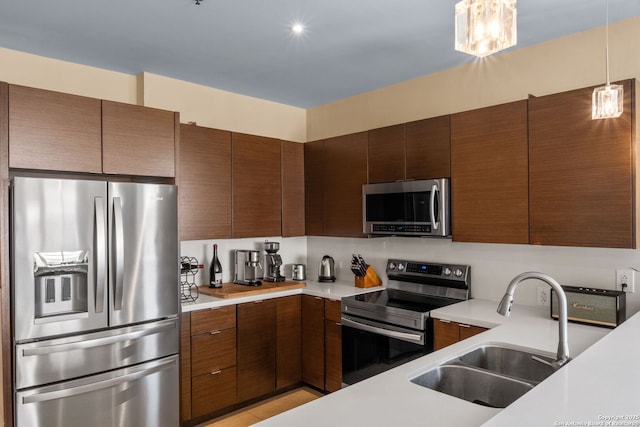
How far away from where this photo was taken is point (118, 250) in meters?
2.47

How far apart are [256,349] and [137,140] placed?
1732 millimetres

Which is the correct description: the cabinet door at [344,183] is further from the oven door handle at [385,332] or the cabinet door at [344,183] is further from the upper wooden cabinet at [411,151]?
the oven door handle at [385,332]

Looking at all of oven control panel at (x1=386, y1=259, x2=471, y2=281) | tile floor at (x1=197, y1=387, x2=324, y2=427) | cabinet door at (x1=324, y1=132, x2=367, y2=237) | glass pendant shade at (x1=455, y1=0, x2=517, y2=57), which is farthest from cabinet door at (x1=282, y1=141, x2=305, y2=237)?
glass pendant shade at (x1=455, y1=0, x2=517, y2=57)

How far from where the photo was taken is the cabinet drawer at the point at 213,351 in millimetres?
2906

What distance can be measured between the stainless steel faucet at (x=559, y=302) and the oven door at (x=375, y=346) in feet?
3.65

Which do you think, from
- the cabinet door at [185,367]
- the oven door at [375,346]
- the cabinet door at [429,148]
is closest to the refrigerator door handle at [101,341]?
the cabinet door at [185,367]

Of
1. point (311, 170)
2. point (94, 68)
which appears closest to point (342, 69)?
point (311, 170)

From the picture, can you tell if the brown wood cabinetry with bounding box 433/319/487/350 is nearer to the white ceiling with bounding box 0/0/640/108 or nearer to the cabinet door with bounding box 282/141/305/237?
the cabinet door with bounding box 282/141/305/237

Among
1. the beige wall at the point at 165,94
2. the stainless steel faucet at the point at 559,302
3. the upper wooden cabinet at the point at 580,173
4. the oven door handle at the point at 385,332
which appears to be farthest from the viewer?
the beige wall at the point at 165,94

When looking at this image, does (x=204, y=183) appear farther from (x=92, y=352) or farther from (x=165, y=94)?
(x=92, y=352)

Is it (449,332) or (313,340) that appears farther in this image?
(313,340)

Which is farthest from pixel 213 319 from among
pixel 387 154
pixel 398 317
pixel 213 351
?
pixel 387 154

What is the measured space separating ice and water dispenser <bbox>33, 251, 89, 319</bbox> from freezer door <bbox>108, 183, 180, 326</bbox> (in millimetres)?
148

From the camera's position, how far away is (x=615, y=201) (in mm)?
2182
